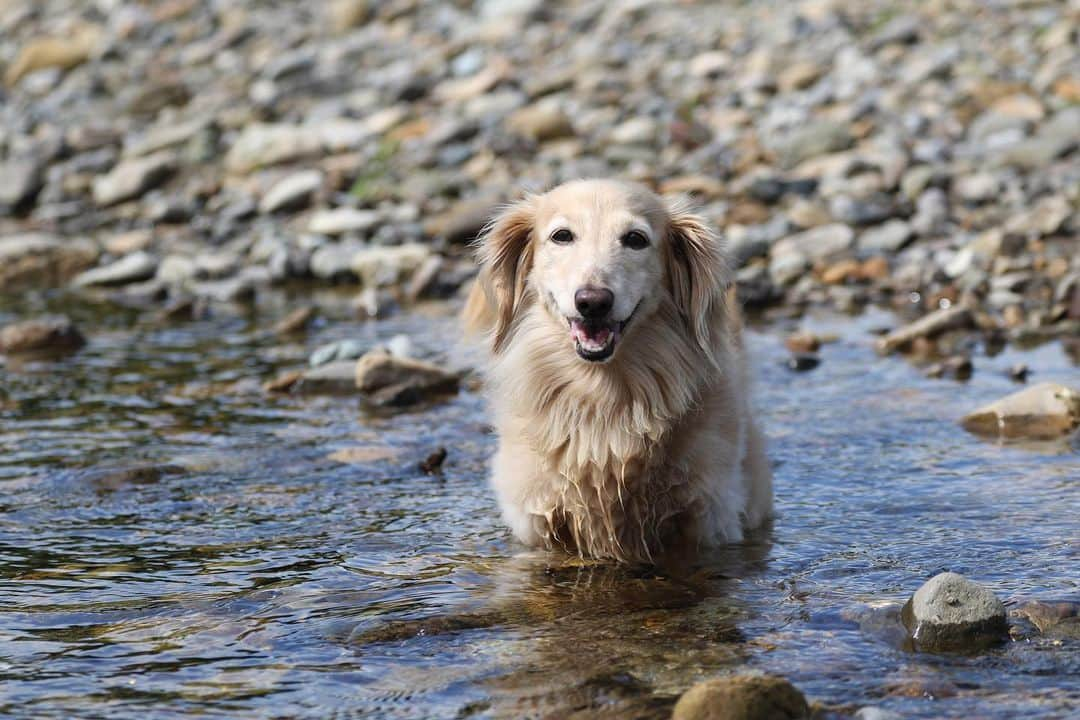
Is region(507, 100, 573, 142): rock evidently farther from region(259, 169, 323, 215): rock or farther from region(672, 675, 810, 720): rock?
region(672, 675, 810, 720): rock

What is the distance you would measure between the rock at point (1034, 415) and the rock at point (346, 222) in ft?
23.5

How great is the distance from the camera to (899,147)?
503 inches

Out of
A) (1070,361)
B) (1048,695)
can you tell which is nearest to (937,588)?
(1048,695)

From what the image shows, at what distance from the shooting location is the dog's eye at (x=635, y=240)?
5453 mm

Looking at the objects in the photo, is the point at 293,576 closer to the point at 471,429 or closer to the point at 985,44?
the point at 471,429

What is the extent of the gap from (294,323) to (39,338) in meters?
1.73

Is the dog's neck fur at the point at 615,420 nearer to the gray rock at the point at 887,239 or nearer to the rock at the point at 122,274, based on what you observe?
the gray rock at the point at 887,239

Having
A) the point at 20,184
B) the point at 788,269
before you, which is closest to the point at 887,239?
the point at 788,269

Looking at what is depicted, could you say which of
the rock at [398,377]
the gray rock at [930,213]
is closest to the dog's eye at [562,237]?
the rock at [398,377]

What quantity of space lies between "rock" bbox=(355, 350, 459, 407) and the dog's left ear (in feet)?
10.0

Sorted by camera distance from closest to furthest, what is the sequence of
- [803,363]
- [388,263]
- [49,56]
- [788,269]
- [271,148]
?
[803,363] < [788,269] < [388,263] < [271,148] < [49,56]

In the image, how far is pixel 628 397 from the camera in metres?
5.55

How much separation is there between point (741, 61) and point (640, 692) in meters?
12.9

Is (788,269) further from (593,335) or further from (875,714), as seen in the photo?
(875,714)
